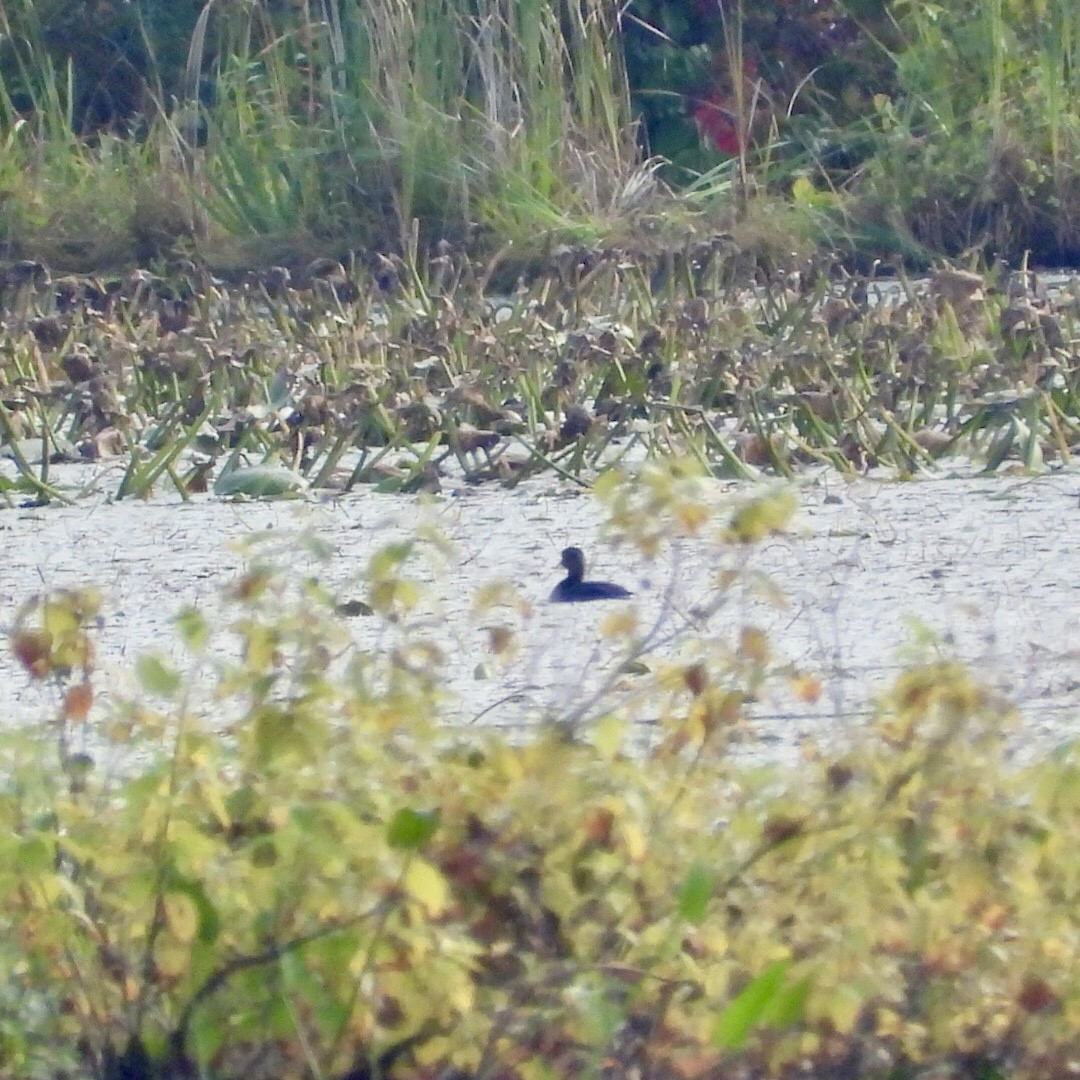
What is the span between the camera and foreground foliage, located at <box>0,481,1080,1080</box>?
209cm

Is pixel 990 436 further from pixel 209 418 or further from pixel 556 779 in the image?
pixel 556 779

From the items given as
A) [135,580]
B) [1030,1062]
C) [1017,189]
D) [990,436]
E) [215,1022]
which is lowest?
[1017,189]

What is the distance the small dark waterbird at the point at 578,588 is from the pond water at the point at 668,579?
0.12 feet

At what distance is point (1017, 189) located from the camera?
8.97m

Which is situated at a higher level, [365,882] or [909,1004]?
[365,882]

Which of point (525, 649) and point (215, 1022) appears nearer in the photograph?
point (215, 1022)

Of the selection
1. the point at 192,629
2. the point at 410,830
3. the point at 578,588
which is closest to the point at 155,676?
the point at 192,629

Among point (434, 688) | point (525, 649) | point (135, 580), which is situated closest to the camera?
point (434, 688)

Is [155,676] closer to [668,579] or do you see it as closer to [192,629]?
[192,629]

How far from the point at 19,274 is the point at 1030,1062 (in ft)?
19.2

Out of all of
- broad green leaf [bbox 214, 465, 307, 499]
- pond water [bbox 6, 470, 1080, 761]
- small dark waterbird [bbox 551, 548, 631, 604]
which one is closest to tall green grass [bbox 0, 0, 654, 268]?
broad green leaf [bbox 214, 465, 307, 499]

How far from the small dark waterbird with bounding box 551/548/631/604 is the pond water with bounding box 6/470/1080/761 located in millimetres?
36

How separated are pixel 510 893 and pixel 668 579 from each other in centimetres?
185

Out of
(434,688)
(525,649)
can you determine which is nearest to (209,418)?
(525,649)
